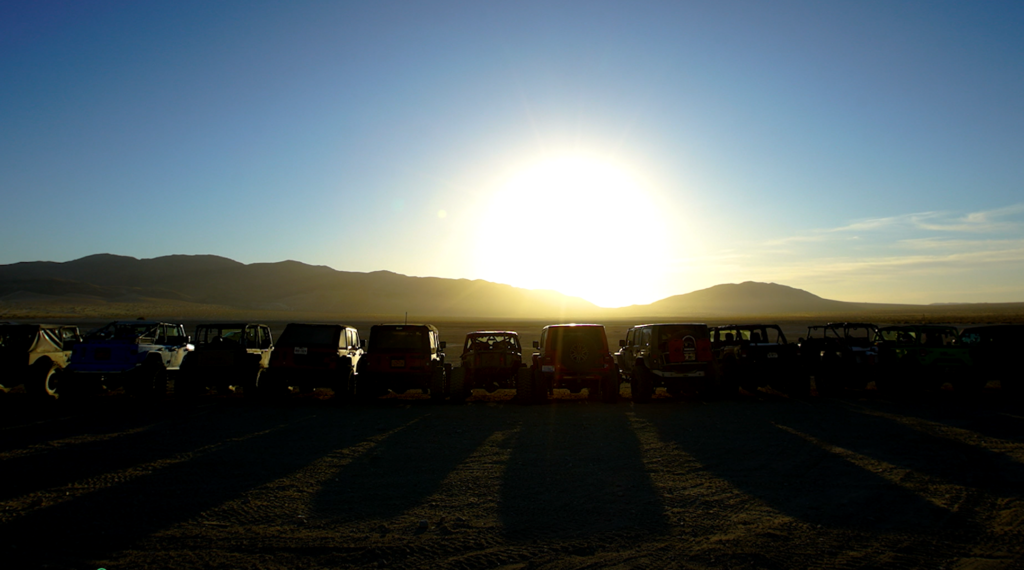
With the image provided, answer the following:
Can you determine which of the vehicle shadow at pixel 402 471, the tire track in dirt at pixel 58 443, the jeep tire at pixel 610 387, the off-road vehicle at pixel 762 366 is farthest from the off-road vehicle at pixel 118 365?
the off-road vehicle at pixel 762 366

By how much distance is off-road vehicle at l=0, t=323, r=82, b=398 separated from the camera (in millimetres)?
14164

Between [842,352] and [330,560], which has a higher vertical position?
[842,352]

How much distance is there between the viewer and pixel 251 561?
490cm

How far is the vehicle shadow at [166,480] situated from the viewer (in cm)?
530

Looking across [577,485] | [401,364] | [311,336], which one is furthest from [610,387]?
[577,485]

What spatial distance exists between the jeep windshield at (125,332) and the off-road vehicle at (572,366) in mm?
9665

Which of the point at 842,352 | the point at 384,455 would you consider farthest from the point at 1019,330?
the point at 384,455

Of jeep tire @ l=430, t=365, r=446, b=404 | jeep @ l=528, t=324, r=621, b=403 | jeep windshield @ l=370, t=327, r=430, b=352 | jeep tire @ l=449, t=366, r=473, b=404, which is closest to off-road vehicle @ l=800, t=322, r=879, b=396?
jeep @ l=528, t=324, r=621, b=403

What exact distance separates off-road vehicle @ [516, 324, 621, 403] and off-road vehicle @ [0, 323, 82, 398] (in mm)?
11219

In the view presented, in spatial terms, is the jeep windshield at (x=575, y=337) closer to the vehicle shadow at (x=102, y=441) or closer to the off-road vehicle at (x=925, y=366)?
the vehicle shadow at (x=102, y=441)

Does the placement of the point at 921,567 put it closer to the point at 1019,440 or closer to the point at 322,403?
the point at 1019,440

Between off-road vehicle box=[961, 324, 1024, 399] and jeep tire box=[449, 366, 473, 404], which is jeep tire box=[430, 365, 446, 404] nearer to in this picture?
jeep tire box=[449, 366, 473, 404]

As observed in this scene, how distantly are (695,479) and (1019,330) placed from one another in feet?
44.8

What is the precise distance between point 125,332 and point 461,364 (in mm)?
8832
